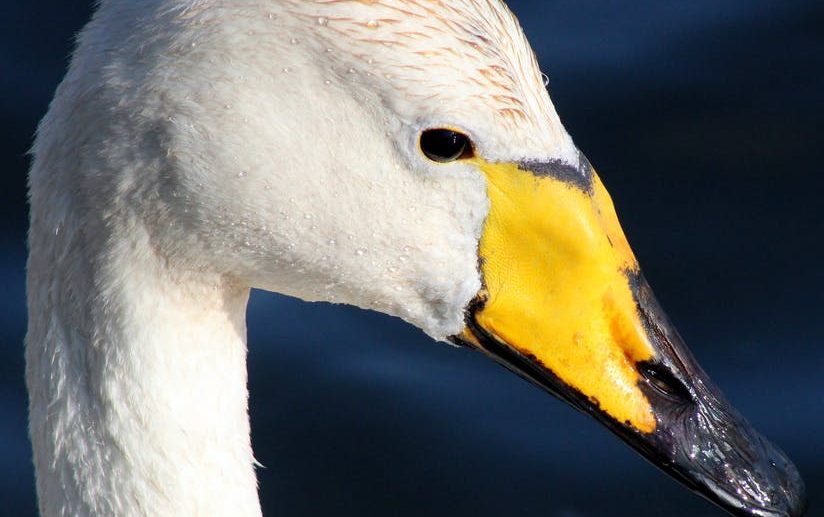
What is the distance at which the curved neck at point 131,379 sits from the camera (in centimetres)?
349

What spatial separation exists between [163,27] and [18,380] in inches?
131

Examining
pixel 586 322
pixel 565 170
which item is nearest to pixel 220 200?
pixel 565 170

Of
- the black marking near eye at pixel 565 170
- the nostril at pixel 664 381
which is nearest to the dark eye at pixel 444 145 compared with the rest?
the black marking near eye at pixel 565 170

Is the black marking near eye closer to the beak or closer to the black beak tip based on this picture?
the beak

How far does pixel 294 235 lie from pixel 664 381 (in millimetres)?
→ 970

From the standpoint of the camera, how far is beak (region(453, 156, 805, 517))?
360 cm

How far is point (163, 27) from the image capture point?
3.30 metres

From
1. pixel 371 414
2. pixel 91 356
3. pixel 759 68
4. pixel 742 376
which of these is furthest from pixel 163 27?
pixel 759 68

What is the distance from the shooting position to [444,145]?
11.3 feet

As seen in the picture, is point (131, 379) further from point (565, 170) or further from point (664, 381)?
point (664, 381)

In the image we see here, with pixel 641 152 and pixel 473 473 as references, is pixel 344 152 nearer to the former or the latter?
pixel 473 473

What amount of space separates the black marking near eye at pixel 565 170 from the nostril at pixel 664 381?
1.49 feet

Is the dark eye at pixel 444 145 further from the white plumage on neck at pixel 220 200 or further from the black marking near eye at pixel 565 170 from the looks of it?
the black marking near eye at pixel 565 170

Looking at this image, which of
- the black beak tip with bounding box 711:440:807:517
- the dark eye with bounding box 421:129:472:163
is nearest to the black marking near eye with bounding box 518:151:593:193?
the dark eye with bounding box 421:129:472:163
